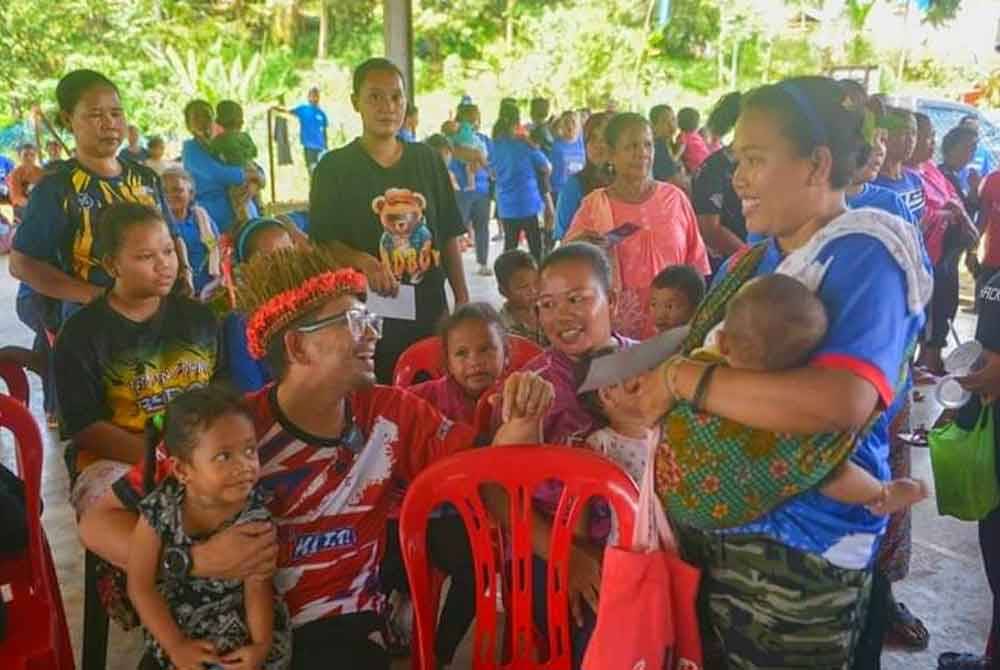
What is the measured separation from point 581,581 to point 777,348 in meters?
0.82

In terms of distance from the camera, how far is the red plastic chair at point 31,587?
2020mm

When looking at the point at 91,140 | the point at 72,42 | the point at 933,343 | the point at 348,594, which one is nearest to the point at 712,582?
the point at 348,594

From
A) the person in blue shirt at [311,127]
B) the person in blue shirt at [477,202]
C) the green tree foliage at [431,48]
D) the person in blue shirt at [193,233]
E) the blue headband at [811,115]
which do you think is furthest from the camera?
the green tree foliage at [431,48]

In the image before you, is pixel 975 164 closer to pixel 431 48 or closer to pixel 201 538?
pixel 201 538

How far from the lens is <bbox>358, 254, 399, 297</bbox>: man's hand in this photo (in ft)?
10.2

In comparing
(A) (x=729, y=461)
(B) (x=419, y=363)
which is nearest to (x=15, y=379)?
(B) (x=419, y=363)

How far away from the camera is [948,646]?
2828mm

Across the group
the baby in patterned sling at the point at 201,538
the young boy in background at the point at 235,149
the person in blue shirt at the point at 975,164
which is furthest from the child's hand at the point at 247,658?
the person in blue shirt at the point at 975,164

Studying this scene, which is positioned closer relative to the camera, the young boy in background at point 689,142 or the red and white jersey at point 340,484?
the red and white jersey at point 340,484

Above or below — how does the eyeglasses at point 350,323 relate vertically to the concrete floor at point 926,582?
above

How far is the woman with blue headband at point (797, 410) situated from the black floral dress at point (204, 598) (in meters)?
0.88

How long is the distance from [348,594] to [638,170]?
83.5 inches

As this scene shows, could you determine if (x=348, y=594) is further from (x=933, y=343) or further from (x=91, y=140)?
(x=933, y=343)

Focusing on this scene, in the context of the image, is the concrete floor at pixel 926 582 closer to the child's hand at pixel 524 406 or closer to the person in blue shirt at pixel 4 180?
the child's hand at pixel 524 406
